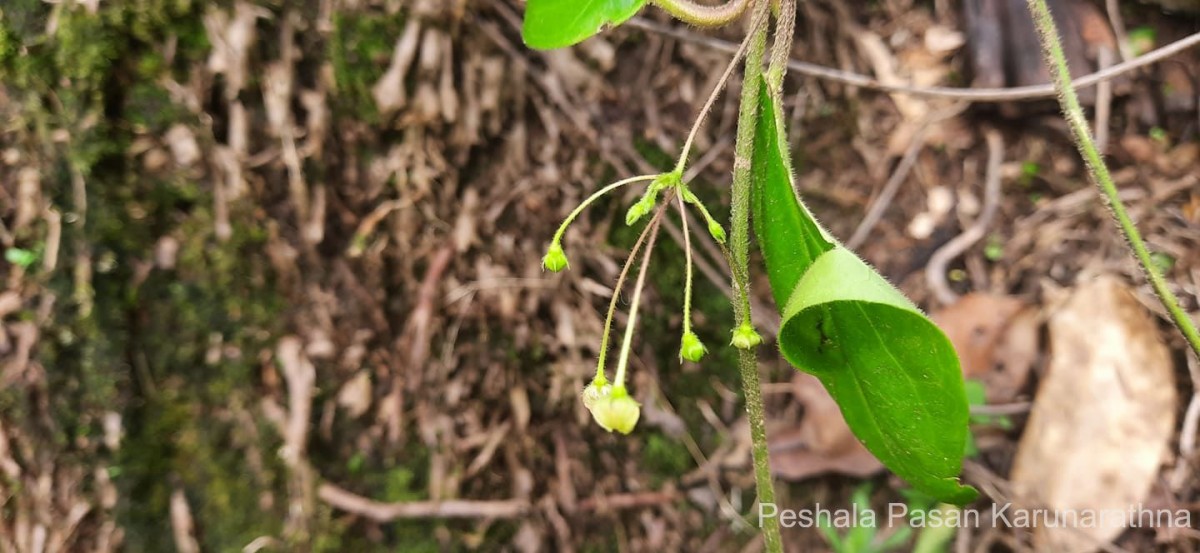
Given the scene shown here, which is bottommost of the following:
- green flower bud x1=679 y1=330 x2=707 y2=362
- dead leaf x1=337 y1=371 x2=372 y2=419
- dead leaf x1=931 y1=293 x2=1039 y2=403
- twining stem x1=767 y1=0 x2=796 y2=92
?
dead leaf x1=337 y1=371 x2=372 y2=419

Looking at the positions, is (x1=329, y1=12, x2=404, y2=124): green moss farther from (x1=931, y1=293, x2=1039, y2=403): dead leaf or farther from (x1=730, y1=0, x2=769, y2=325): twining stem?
(x1=931, y1=293, x2=1039, y2=403): dead leaf

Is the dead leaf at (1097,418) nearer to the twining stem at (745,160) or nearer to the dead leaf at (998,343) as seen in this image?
the dead leaf at (998,343)

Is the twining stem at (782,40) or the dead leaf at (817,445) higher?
the twining stem at (782,40)

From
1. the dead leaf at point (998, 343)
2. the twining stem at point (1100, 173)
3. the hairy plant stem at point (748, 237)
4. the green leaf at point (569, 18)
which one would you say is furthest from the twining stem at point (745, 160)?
the dead leaf at point (998, 343)

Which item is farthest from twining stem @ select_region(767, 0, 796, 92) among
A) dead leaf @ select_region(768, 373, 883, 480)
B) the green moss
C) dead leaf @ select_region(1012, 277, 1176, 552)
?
dead leaf @ select_region(1012, 277, 1176, 552)

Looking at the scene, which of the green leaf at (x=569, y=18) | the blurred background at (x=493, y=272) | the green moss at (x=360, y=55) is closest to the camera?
the green leaf at (x=569, y=18)

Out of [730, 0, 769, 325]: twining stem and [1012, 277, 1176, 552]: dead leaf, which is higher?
[730, 0, 769, 325]: twining stem

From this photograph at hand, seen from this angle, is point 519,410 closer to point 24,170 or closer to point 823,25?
point 24,170

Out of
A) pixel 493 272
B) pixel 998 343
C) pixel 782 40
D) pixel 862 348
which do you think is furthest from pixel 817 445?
pixel 782 40
